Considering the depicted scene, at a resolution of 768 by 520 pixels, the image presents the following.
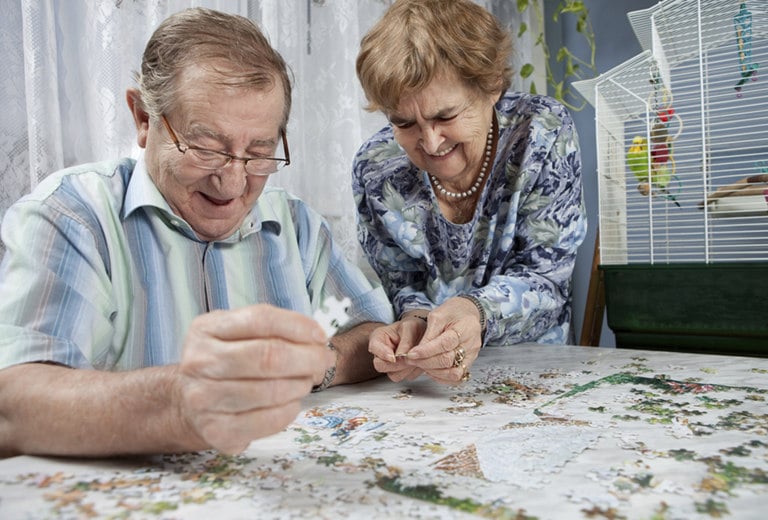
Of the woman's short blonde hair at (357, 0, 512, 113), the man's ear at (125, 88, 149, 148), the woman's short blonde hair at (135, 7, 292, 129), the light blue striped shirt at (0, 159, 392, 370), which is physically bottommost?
the light blue striped shirt at (0, 159, 392, 370)

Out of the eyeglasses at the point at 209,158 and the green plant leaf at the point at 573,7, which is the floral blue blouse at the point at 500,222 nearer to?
the eyeglasses at the point at 209,158

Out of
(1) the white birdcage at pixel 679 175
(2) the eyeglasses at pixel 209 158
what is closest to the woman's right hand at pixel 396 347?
(2) the eyeglasses at pixel 209 158

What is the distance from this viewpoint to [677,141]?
2363 mm

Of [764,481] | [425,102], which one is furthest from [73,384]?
[425,102]

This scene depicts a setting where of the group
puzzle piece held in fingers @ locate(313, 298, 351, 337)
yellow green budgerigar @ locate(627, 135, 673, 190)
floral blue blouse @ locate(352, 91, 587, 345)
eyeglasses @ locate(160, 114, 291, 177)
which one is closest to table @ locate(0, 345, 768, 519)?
puzzle piece held in fingers @ locate(313, 298, 351, 337)

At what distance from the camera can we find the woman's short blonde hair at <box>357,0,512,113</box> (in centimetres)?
161

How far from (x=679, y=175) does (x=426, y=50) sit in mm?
1312

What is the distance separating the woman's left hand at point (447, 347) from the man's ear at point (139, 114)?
0.72 metres

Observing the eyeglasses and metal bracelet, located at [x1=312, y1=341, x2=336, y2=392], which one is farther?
metal bracelet, located at [x1=312, y1=341, x2=336, y2=392]

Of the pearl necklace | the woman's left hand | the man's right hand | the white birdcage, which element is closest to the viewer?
the man's right hand

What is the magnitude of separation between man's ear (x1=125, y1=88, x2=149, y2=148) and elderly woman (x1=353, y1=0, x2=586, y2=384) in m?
0.61

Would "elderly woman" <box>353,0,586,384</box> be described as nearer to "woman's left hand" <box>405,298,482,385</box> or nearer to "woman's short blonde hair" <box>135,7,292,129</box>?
"woman's left hand" <box>405,298,482,385</box>


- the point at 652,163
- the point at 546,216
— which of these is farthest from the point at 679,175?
the point at 546,216

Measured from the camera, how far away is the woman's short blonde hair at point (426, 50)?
5.27 ft
